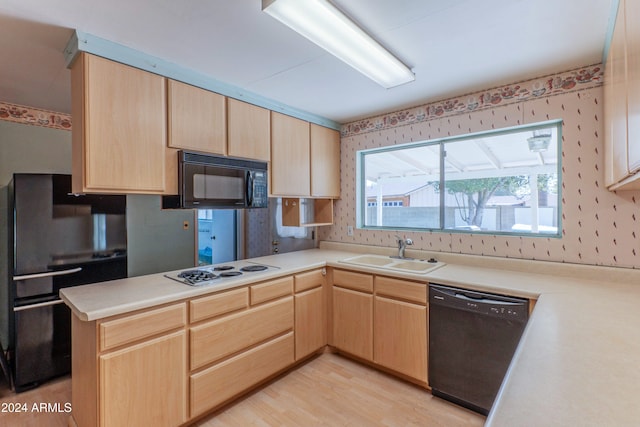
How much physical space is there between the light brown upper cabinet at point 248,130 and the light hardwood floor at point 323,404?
1.88 m

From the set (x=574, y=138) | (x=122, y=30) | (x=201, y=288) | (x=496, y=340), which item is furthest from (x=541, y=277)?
(x=122, y=30)

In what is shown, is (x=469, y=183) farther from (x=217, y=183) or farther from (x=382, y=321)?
(x=217, y=183)

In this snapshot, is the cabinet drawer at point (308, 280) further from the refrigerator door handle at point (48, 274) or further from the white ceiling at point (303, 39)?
the refrigerator door handle at point (48, 274)

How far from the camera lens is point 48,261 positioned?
7.75ft

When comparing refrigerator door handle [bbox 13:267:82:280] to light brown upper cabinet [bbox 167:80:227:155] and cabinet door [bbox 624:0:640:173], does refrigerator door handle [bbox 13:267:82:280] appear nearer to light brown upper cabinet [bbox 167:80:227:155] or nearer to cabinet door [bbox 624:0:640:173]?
light brown upper cabinet [bbox 167:80:227:155]

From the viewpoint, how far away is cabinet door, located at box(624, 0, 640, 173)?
1.02 metres

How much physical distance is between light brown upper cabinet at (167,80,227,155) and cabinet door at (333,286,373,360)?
163cm

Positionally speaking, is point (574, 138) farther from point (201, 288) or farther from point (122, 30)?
point (122, 30)

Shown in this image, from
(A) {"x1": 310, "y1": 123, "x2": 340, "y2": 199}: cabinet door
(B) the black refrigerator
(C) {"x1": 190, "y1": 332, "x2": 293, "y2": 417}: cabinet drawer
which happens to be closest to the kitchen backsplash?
(A) {"x1": 310, "y1": 123, "x2": 340, "y2": 199}: cabinet door

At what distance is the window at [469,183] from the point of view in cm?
236

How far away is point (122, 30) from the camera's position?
5.44 feet

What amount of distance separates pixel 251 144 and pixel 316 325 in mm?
1714

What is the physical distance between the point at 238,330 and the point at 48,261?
1646 mm

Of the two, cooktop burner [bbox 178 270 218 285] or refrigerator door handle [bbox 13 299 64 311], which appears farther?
refrigerator door handle [bbox 13 299 64 311]
